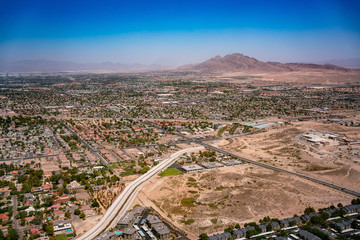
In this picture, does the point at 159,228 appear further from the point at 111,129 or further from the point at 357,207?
the point at 111,129

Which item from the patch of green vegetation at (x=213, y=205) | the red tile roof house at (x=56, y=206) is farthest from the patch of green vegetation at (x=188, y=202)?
the red tile roof house at (x=56, y=206)

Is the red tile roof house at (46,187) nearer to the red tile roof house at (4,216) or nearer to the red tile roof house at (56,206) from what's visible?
the red tile roof house at (56,206)

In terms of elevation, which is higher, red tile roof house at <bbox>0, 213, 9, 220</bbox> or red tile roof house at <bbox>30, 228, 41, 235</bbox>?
red tile roof house at <bbox>0, 213, 9, 220</bbox>

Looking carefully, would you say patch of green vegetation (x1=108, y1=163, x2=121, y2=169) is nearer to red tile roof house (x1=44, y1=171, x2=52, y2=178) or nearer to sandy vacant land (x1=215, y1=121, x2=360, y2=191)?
red tile roof house (x1=44, y1=171, x2=52, y2=178)

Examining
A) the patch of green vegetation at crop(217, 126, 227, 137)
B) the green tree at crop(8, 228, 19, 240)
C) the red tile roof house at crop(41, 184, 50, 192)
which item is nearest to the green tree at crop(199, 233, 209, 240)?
the green tree at crop(8, 228, 19, 240)

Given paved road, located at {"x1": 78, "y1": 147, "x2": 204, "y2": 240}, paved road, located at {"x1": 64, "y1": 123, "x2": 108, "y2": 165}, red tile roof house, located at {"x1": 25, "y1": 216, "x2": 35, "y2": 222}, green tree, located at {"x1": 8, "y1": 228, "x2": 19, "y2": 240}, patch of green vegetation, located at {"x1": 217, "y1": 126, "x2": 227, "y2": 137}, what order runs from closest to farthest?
green tree, located at {"x1": 8, "y1": 228, "x2": 19, "y2": 240} → paved road, located at {"x1": 78, "y1": 147, "x2": 204, "y2": 240} → red tile roof house, located at {"x1": 25, "y1": 216, "x2": 35, "y2": 222} → paved road, located at {"x1": 64, "y1": 123, "x2": 108, "y2": 165} → patch of green vegetation, located at {"x1": 217, "y1": 126, "x2": 227, "y2": 137}

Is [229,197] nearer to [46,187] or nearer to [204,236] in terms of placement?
[204,236]

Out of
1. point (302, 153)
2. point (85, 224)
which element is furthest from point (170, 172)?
point (302, 153)
